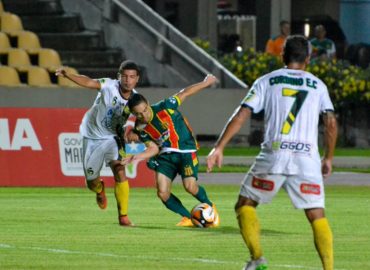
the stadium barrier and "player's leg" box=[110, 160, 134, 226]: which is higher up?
"player's leg" box=[110, 160, 134, 226]

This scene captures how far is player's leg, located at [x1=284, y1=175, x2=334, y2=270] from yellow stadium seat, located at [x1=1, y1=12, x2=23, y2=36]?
902 inches

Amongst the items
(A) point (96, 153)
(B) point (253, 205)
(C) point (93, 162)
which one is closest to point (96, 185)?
(C) point (93, 162)

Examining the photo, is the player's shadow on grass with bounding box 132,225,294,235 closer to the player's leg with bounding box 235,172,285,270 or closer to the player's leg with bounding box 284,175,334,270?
the player's leg with bounding box 235,172,285,270

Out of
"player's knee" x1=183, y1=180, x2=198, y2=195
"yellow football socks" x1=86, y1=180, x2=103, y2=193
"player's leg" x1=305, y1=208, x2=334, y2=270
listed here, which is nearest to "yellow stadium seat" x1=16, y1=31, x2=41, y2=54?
"yellow football socks" x1=86, y1=180, x2=103, y2=193

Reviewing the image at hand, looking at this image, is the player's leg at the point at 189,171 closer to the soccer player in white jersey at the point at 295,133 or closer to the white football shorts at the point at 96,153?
the white football shorts at the point at 96,153

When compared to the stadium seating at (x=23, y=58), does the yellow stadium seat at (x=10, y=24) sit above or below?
above

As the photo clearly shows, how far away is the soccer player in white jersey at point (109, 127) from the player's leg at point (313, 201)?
481 centimetres

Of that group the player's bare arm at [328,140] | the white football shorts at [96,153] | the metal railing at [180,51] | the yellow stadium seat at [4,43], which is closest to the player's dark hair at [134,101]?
the white football shorts at [96,153]

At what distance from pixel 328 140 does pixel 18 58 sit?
2251 centimetres

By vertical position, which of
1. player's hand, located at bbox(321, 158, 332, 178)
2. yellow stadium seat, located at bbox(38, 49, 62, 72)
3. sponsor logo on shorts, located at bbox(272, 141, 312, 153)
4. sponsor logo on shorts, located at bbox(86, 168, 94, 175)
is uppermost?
sponsor logo on shorts, located at bbox(272, 141, 312, 153)

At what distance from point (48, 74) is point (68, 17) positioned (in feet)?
5.97

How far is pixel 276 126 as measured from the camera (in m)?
12.1

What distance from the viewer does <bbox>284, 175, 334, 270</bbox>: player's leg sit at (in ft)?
39.4

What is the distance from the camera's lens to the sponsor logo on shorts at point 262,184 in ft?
39.9
